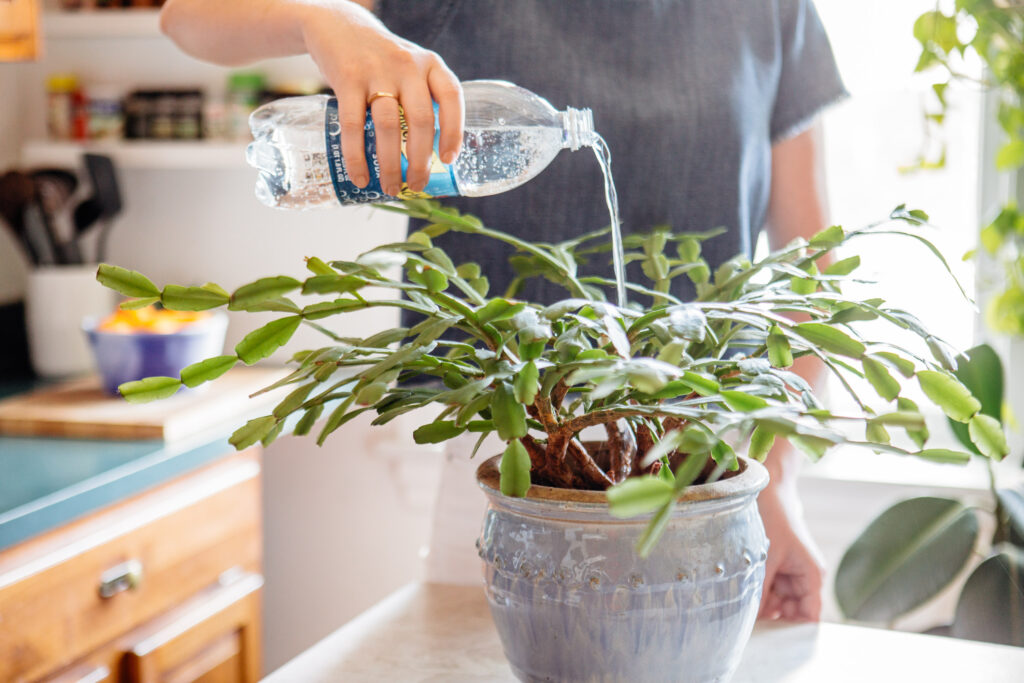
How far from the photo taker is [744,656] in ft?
2.39

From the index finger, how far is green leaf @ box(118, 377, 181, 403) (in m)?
0.21

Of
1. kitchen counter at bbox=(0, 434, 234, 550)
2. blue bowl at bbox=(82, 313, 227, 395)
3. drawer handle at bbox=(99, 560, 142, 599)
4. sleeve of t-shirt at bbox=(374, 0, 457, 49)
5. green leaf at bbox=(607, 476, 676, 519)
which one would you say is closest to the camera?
green leaf at bbox=(607, 476, 676, 519)

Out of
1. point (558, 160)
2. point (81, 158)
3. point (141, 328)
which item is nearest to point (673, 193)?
point (558, 160)

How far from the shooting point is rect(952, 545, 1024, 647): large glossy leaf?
1201 mm

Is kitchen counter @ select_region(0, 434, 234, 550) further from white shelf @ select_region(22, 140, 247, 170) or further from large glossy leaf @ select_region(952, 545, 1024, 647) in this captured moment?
large glossy leaf @ select_region(952, 545, 1024, 647)

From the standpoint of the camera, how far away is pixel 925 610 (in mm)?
1862

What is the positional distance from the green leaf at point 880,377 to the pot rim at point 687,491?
0.09m

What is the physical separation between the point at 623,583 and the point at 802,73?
757 mm

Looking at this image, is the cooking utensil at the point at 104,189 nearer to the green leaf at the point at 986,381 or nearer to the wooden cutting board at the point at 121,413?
the wooden cutting board at the point at 121,413

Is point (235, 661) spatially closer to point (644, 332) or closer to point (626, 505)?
point (644, 332)

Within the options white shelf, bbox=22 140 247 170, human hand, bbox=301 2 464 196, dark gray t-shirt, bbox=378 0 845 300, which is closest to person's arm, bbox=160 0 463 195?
human hand, bbox=301 2 464 196

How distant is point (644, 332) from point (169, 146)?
5.64 feet

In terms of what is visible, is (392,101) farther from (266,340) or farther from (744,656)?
(744,656)

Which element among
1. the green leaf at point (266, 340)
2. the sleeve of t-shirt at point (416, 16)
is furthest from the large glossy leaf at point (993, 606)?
the green leaf at point (266, 340)
